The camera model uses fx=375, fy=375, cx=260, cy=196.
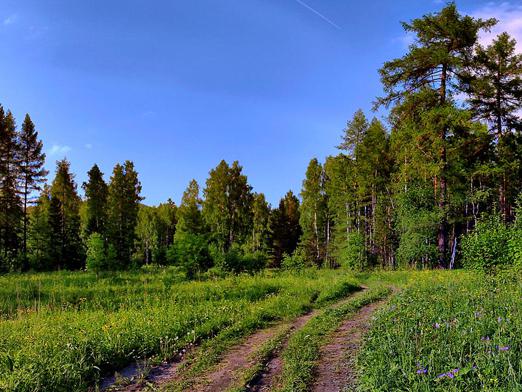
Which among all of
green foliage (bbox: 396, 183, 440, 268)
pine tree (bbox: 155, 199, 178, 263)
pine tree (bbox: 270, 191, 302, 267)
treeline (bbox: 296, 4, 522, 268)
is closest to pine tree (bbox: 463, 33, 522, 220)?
treeline (bbox: 296, 4, 522, 268)

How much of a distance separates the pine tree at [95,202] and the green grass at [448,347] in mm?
41784

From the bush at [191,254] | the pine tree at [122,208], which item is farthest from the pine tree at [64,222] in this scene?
the bush at [191,254]

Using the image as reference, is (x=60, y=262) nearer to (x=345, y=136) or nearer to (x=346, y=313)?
(x=345, y=136)

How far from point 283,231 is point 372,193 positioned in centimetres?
2443

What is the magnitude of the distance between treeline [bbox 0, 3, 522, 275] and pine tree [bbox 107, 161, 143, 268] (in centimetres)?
13

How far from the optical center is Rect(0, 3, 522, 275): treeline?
75.6 feet

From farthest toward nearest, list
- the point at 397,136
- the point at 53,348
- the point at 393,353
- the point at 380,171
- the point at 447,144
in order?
the point at 380,171, the point at 397,136, the point at 447,144, the point at 53,348, the point at 393,353

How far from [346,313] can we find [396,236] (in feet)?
92.0

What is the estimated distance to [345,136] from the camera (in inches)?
1484

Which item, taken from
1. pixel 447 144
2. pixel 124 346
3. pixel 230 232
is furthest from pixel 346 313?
pixel 230 232

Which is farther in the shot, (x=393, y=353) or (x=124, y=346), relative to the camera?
(x=124, y=346)

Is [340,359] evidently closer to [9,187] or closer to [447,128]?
[447,128]

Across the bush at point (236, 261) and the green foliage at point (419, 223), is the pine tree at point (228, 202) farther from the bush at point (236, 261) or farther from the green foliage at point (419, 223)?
the green foliage at point (419, 223)

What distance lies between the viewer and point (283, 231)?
58.6 metres
